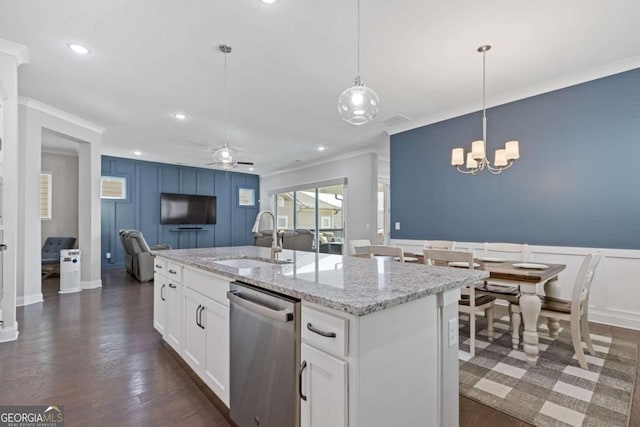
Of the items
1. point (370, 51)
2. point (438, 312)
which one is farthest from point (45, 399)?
point (370, 51)

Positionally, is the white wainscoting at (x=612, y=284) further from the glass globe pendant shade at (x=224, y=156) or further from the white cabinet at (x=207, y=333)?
the glass globe pendant shade at (x=224, y=156)

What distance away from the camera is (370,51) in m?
2.92

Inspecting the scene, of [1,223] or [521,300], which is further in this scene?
[1,223]

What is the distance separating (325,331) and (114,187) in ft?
28.4

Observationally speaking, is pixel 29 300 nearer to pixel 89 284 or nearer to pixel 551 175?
pixel 89 284

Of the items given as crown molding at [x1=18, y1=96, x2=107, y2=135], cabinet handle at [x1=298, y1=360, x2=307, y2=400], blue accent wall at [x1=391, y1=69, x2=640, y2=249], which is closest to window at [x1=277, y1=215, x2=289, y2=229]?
crown molding at [x1=18, y1=96, x2=107, y2=135]

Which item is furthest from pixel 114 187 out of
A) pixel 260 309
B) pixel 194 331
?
pixel 260 309

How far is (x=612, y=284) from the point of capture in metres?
3.22

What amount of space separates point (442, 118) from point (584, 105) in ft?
5.49

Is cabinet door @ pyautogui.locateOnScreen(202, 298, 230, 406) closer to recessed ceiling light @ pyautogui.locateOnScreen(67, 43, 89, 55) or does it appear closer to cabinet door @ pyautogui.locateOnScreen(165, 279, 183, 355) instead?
cabinet door @ pyautogui.locateOnScreen(165, 279, 183, 355)

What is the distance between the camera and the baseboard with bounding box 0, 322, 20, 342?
9.31 ft

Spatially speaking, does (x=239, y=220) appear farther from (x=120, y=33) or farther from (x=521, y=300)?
(x=521, y=300)

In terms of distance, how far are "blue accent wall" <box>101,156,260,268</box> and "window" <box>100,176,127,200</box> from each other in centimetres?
10

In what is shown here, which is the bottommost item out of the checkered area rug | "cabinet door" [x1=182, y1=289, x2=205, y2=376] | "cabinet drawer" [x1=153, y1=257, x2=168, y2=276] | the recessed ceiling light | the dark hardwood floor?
the dark hardwood floor
